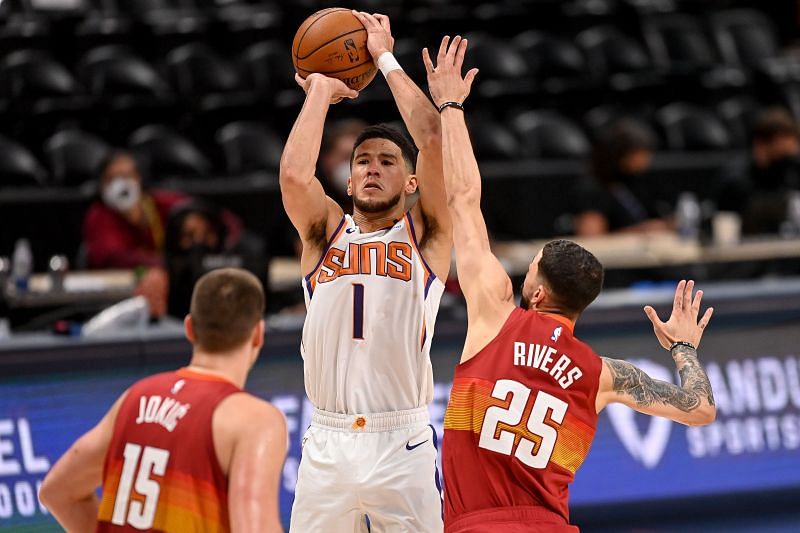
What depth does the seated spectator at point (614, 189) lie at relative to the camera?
10.2 metres

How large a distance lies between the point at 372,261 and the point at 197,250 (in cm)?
342

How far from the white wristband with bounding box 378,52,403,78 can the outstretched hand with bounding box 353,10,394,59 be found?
32mm

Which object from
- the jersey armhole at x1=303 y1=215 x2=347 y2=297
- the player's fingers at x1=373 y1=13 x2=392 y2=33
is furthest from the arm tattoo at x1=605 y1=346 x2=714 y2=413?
the player's fingers at x1=373 y1=13 x2=392 y2=33

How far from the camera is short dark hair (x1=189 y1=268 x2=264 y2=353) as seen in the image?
397 centimetres

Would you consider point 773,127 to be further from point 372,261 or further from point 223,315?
point 223,315

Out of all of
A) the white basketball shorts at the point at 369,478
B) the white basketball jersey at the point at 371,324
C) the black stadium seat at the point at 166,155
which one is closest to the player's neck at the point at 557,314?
the white basketball jersey at the point at 371,324

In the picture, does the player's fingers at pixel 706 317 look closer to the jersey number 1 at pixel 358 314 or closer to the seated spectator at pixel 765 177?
the jersey number 1 at pixel 358 314

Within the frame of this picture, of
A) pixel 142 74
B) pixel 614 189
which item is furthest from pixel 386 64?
pixel 142 74

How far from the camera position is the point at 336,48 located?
5.32m

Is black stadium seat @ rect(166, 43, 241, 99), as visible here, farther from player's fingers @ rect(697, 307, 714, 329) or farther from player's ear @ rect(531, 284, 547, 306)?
player's fingers @ rect(697, 307, 714, 329)

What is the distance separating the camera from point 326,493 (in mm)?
5168

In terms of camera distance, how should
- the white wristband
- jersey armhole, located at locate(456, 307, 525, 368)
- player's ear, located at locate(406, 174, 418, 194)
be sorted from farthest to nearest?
player's ear, located at locate(406, 174, 418, 194) → the white wristband → jersey armhole, located at locate(456, 307, 525, 368)

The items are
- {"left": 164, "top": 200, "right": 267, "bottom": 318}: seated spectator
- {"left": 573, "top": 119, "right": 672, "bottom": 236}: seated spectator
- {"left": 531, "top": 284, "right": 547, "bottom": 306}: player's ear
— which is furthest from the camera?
{"left": 573, "top": 119, "right": 672, "bottom": 236}: seated spectator

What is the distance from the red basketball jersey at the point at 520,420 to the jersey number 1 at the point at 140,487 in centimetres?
136
